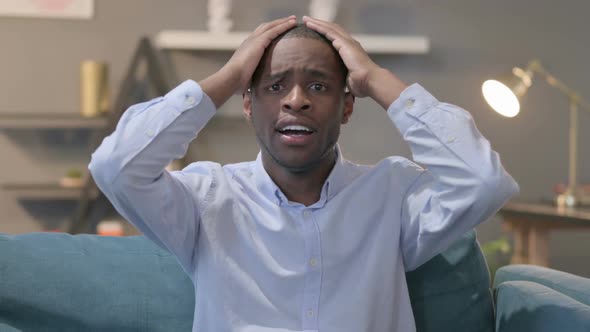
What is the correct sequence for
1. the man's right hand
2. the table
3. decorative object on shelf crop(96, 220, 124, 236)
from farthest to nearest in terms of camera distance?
1. decorative object on shelf crop(96, 220, 124, 236)
2. the table
3. the man's right hand

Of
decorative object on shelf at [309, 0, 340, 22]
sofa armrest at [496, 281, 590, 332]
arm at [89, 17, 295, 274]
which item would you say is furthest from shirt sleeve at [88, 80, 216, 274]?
decorative object on shelf at [309, 0, 340, 22]

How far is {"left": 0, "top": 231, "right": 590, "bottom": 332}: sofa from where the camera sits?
1462 mm

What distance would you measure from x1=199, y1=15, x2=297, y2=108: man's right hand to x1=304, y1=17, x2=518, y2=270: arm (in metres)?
0.10

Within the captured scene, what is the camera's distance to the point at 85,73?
14.0 feet

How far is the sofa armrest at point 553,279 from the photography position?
1575 millimetres

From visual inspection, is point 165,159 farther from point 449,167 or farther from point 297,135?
point 449,167

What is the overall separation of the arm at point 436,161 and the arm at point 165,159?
204 millimetres

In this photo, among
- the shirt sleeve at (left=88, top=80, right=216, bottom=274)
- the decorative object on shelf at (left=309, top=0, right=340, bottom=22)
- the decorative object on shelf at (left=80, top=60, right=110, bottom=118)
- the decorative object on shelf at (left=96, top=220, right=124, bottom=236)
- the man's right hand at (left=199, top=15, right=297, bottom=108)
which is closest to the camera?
the shirt sleeve at (left=88, top=80, right=216, bottom=274)

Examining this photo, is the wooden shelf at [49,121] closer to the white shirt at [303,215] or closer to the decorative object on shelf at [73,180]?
the decorative object on shelf at [73,180]

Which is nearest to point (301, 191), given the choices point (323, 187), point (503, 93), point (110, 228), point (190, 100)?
→ point (323, 187)

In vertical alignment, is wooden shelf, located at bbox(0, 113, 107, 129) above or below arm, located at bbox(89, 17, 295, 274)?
below

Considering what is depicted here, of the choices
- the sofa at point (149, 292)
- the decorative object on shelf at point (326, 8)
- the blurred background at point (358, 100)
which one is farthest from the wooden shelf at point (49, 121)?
the sofa at point (149, 292)

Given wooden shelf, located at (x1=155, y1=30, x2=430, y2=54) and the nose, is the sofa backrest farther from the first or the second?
wooden shelf, located at (x1=155, y1=30, x2=430, y2=54)

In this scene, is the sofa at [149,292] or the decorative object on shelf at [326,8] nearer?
the sofa at [149,292]
